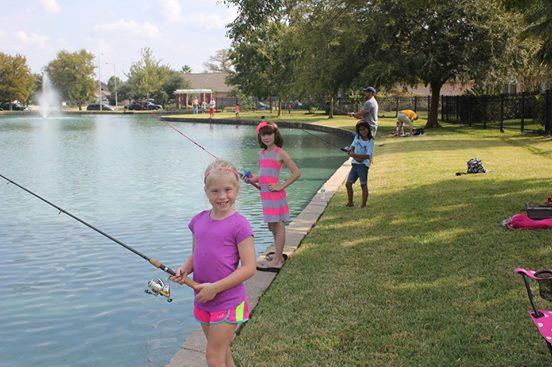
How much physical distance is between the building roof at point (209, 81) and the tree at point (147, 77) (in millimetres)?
5369

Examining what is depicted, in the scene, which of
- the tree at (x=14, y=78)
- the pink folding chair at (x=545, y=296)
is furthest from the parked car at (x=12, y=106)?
the pink folding chair at (x=545, y=296)

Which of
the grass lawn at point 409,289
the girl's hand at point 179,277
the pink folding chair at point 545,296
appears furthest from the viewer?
the grass lawn at point 409,289

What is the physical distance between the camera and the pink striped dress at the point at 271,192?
643 centimetres

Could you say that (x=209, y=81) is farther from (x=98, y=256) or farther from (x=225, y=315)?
(x=225, y=315)

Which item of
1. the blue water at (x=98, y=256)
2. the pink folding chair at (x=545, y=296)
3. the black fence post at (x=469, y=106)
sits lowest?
the blue water at (x=98, y=256)

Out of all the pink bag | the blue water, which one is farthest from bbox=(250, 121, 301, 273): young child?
the pink bag

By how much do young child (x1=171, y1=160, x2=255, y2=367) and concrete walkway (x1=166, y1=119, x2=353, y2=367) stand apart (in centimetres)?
93

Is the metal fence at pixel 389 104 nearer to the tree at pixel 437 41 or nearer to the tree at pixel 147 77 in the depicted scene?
the tree at pixel 437 41

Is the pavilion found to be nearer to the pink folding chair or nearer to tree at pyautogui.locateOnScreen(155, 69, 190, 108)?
tree at pyautogui.locateOnScreen(155, 69, 190, 108)

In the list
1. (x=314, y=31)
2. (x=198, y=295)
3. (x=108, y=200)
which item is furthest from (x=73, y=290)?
(x=314, y=31)

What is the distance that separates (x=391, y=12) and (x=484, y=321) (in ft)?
83.8

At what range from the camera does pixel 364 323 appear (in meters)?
4.68

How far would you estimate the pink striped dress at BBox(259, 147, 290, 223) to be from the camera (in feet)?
21.1

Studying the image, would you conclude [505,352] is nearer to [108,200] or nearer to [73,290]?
[73,290]
